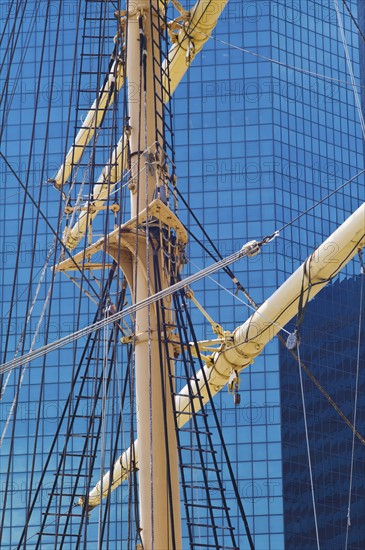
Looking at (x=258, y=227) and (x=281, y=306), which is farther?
(x=258, y=227)

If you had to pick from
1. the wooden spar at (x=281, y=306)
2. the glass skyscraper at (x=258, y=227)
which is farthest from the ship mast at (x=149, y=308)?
the glass skyscraper at (x=258, y=227)

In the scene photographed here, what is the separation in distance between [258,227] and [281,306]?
60991 millimetres

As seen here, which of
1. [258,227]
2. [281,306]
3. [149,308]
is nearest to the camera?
[149,308]

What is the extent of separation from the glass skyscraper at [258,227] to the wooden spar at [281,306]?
5078cm

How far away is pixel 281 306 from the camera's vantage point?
24766 mm

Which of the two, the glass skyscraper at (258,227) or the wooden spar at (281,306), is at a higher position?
the glass skyscraper at (258,227)

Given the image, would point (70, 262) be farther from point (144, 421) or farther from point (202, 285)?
point (202, 285)

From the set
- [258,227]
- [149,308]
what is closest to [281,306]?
[149,308]

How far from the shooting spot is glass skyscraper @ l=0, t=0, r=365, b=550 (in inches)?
3206

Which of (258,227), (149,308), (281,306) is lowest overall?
(149,308)

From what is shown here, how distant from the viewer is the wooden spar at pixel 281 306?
23.8 meters

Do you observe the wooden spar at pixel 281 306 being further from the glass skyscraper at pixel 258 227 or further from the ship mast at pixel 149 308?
the glass skyscraper at pixel 258 227

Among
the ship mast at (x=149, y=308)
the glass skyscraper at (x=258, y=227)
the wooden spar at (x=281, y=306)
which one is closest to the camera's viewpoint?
the ship mast at (x=149, y=308)

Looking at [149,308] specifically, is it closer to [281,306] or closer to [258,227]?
[281,306]
